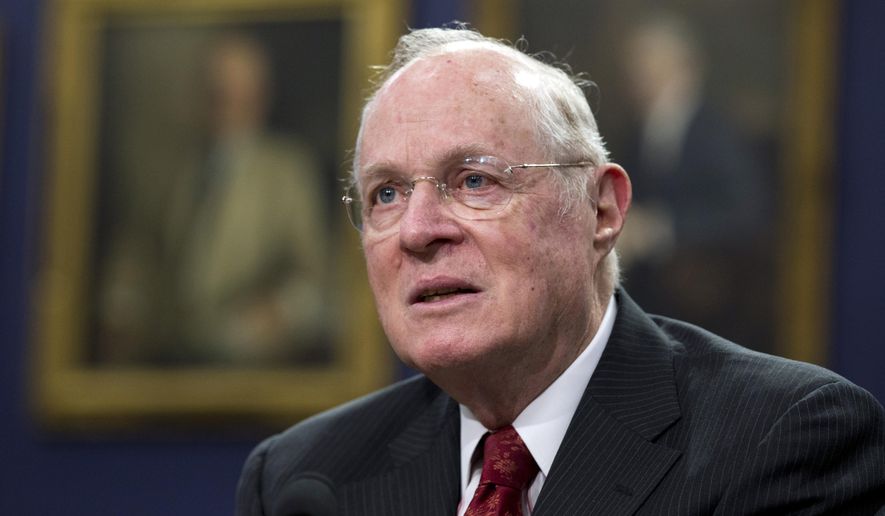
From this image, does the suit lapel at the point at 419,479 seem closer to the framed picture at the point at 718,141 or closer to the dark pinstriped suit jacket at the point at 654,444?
the dark pinstriped suit jacket at the point at 654,444

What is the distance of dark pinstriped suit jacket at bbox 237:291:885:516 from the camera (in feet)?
8.60

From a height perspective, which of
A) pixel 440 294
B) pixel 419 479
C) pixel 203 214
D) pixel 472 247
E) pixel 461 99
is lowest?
pixel 203 214

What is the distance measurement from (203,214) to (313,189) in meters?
0.66

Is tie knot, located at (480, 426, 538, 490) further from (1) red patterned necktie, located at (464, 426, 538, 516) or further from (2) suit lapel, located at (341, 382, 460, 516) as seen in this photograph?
(2) suit lapel, located at (341, 382, 460, 516)

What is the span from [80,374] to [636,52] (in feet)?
11.8

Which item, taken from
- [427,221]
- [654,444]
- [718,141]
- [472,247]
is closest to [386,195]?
[427,221]

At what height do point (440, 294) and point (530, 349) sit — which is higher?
point (440, 294)

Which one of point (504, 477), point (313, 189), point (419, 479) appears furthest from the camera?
point (313, 189)

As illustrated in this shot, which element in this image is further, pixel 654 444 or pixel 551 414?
pixel 551 414

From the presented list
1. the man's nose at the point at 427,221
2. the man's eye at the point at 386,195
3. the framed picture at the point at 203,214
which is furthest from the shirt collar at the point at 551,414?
→ the framed picture at the point at 203,214

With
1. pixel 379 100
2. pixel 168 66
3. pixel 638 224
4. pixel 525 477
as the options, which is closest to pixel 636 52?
pixel 638 224

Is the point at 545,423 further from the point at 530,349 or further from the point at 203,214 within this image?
the point at 203,214

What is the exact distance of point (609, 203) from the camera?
10.8ft

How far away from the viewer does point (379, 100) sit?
324 centimetres
